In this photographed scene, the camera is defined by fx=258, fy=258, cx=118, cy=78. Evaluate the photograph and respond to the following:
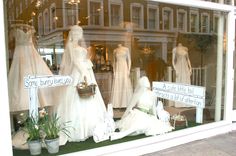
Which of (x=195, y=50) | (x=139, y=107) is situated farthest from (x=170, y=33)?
(x=139, y=107)

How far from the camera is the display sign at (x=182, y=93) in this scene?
3422 mm

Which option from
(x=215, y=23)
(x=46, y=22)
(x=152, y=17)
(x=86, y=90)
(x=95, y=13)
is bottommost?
(x=86, y=90)

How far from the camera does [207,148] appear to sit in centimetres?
315

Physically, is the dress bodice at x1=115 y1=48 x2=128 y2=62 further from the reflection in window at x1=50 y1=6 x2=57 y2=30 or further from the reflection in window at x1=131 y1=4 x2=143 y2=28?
the reflection in window at x1=50 y1=6 x2=57 y2=30

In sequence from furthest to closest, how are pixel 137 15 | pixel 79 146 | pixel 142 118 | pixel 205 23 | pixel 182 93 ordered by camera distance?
pixel 137 15 → pixel 205 23 → pixel 182 93 → pixel 142 118 → pixel 79 146

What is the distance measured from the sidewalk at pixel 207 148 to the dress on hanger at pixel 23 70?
4.82 ft

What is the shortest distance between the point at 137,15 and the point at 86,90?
231cm

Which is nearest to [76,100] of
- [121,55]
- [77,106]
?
[77,106]

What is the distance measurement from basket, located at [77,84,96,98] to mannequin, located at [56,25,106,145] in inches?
2.0

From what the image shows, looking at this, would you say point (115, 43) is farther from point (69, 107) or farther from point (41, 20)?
point (69, 107)

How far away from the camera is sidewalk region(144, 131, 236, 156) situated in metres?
3.00

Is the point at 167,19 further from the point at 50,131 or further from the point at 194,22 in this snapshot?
the point at 50,131

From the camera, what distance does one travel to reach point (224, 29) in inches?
146

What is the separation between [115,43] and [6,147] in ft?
9.46
